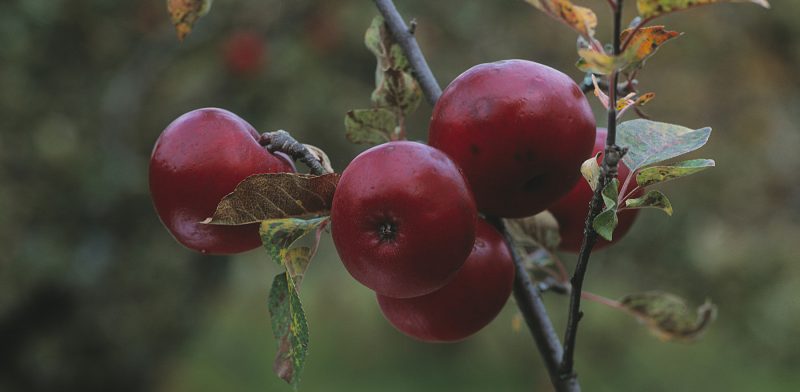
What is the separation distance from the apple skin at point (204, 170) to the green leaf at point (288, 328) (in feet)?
0.22

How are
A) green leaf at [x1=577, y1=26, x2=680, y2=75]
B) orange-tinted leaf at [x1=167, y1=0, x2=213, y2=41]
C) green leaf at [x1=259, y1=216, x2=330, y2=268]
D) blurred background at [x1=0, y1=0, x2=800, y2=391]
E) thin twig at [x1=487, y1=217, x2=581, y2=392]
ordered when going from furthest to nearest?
blurred background at [x1=0, y1=0, x2=800, y2=391] → orange-tinted leaf at [x1=167, y1=0, x2=213, y2=41] → thin twig at [x1=487, y1=217, x2=581, y2=392] → green leaf at [x1=259, y1=216, x2=330, y2=268] → green leaf at [x1=577, y1=26, x2=680, y2=75]

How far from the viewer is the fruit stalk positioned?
587mm

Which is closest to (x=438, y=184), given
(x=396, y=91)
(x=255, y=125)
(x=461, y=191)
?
(x=461, y=191)

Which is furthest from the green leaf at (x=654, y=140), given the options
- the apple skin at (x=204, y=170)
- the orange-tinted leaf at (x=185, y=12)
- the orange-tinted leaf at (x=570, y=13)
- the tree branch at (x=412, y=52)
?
the orange-tinted leaf at (x=185, y=12)

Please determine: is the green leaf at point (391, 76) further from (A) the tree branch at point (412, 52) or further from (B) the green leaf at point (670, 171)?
(B) the green leaf at point (670, 171)

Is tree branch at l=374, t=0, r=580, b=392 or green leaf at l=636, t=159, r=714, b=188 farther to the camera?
tree branch at l=374, t=0, r=580, b=392

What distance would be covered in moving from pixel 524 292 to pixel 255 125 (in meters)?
3.25

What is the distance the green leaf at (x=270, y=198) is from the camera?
0.67 m

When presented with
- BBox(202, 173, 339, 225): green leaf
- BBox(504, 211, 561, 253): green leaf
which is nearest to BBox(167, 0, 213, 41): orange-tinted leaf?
BBox(202, 173, 339, 225): green leaf

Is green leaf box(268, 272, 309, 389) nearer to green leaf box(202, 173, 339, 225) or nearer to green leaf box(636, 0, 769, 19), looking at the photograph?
green leaf box(202, 173, 339, 225)

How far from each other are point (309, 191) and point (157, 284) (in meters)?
3.33

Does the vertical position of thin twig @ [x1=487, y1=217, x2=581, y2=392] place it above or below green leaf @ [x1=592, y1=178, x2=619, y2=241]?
below

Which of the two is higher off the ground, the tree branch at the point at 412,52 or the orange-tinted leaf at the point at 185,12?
the orange-tinted leaf at the point at 185,12

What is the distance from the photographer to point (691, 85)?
4238 millimetres
